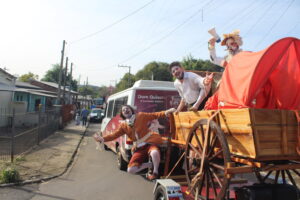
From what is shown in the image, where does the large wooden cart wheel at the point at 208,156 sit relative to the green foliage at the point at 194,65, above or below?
below

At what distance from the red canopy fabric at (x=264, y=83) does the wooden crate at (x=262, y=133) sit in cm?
18

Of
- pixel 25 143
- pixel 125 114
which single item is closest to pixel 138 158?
pixel 125 114

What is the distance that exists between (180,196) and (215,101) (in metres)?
1.26

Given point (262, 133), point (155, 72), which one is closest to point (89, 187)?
point (262, 133)

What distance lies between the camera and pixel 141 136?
495cm

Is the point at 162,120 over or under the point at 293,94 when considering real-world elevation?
under

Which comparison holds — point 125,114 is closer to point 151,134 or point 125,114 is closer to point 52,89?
point 151,134

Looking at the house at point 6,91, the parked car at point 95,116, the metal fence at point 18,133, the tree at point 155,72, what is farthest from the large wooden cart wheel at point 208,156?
the tree at point 155,72

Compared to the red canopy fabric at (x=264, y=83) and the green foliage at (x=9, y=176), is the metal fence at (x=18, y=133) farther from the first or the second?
the red canopy fabric at (x=264, y=83)

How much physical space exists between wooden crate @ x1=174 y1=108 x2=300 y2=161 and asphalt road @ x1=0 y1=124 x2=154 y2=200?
11.0 ft

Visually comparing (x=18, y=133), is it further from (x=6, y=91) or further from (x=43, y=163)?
(x=6, y=91)

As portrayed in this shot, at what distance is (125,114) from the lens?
206 inches

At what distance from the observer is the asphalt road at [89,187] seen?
559 cm

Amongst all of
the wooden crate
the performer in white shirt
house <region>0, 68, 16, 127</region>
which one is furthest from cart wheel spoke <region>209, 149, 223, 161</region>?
house <region>0, 68, 16, 127</region>
